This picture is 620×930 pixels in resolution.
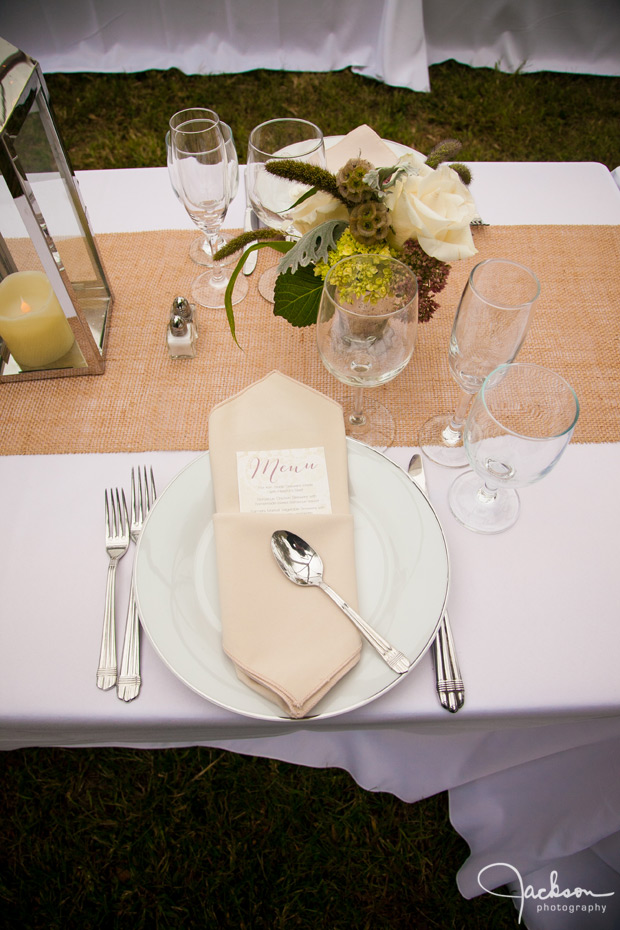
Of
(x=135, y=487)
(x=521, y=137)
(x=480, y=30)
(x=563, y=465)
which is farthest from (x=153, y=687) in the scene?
(x=480, y=30)

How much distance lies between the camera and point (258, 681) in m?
0.65

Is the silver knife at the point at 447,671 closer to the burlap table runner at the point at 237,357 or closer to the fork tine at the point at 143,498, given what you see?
the burlap table runner at the point at 237,357

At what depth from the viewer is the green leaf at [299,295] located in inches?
35.6

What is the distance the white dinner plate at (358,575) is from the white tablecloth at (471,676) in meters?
0.05

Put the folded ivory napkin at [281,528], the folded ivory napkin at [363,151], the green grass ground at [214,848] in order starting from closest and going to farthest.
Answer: the folded ivory napkin at [281,528] → the folded ivory napkin at [363,151] → the green grass ground at [214,848]

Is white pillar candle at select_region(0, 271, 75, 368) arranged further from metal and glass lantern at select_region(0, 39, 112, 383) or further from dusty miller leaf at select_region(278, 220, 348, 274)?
dusty miller leaf at select_region(278, 220, 348, 274)

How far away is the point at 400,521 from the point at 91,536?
16.4 inches

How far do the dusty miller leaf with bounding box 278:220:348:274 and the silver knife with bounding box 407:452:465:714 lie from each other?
495 millimetres

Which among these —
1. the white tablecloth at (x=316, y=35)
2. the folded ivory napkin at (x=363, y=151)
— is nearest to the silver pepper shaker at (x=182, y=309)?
the folded ivory napkin at (x=363, y=151)

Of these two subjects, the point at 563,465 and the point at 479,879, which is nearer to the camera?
the point at 563,465

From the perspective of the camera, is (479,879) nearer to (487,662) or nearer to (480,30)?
(487,662)

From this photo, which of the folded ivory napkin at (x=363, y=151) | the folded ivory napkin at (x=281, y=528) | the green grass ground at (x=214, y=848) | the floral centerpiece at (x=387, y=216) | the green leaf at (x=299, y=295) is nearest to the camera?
the folded ivory napkin at (x=281, y=528)

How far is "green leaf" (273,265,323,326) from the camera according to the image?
2.97ft

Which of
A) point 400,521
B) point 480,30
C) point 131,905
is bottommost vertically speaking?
point 131,905
